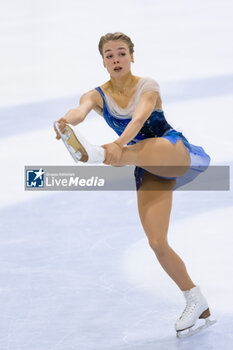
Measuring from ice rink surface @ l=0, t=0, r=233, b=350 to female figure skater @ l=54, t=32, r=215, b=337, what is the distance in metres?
0.19

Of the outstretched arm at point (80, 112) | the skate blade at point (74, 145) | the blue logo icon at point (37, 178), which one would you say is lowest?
the blue logo icon at point (37, 178)

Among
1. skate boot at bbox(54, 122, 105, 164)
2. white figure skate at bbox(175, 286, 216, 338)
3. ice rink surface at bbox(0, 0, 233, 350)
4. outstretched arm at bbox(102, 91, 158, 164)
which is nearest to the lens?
skate boot at bbox(54, 122, 105, 164)

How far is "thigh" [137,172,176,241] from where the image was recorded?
12.2ft

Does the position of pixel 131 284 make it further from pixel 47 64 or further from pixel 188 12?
pixel 188 12

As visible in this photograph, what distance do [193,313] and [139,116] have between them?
1.13 meters

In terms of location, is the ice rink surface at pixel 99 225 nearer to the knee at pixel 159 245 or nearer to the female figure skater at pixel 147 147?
the female figure skater at pixel 147 147

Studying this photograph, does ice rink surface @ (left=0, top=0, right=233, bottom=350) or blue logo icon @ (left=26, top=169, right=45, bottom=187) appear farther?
blue logo icon @ (left=26, top=169, right=45, bottom=187)

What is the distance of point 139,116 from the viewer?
3.48m

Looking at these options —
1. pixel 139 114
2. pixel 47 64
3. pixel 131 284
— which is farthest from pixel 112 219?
pixel 47 64

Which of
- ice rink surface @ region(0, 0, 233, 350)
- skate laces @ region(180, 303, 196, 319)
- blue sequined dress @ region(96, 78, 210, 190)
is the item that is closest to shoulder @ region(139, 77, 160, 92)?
blue sequined dress @ region(96, 78, 210, 190)

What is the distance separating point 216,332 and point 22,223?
6.54 ft

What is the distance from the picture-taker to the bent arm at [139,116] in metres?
3.44

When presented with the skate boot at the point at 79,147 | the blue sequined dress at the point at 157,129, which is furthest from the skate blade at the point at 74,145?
the blue sequined dress at the point at 157,129

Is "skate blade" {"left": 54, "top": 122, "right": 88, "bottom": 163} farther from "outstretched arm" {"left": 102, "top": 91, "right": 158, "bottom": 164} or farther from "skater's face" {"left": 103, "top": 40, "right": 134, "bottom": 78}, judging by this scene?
"skater's face" {"left": 103, "top": 40, "right": 134, "bottom": 78}
